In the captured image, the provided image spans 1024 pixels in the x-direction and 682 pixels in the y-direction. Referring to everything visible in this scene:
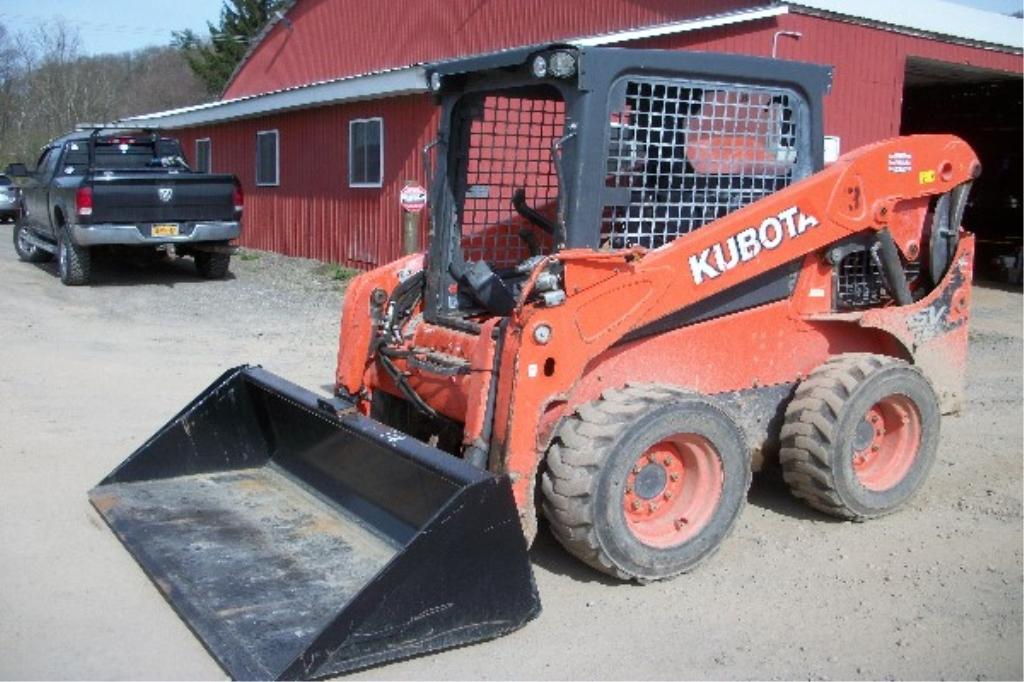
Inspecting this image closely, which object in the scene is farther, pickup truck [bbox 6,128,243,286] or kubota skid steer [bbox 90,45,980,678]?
pickup truck [bbox 6,128,243,286]

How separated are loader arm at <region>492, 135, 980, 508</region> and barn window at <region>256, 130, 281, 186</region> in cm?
1569

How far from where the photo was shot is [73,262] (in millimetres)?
13938

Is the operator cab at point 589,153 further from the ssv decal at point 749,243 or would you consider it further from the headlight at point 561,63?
the ssv decal at point 749,243

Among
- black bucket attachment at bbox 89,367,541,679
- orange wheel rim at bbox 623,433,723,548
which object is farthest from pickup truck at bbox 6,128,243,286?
orange wheel rim at bbox 623,433,723,548

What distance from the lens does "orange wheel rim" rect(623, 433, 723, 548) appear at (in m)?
4.51

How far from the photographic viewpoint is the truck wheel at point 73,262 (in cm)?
1394

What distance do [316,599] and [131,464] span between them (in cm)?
170

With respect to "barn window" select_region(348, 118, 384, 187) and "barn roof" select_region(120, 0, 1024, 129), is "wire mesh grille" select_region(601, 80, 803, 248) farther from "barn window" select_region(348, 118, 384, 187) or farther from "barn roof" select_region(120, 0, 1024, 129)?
"barn window" select_region(348, 118, 384, 187)

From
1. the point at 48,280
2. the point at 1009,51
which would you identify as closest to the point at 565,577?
the point at 48,280

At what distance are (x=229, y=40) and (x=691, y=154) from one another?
1590 inches

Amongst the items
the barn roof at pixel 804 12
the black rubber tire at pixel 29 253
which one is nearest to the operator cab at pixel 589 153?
the barn roof at pixel 804 12

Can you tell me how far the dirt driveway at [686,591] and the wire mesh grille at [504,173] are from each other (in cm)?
159

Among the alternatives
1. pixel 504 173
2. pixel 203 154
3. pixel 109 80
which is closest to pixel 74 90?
pixel 109 80

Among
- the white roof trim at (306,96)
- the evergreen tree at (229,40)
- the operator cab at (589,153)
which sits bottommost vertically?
the operator cab at (589,153)
